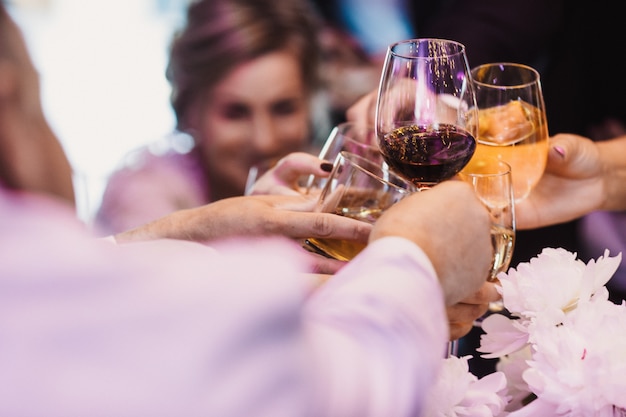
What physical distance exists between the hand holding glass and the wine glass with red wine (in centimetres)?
4

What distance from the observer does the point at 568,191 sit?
4.63 ft

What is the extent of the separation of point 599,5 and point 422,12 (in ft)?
3.01

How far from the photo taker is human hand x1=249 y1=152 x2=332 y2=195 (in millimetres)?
1181

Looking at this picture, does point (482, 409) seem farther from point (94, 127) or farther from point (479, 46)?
point (94, 127)

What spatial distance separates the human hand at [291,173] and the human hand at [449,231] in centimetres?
48

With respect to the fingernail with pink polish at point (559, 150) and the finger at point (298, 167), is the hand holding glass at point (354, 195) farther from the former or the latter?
the fingernail with pink polish at point (559, 150)

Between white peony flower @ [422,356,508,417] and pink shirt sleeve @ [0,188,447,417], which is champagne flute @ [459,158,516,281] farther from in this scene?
pink shirt sleeve @ [0,188,447,417]

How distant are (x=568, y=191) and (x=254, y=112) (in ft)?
5.29

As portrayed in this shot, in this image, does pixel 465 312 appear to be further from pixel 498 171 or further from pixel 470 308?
pixel 498 171

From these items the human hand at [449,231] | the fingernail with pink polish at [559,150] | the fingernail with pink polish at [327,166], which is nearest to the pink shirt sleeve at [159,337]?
the human hand at [449,231]

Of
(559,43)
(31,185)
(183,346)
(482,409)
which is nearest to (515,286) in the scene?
(482,409)

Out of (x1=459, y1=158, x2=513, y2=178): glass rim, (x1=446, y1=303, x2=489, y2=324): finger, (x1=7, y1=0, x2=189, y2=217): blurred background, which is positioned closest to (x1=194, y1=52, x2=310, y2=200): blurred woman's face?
(x1=7, y1=0, x2=189, y2=217): blurred background

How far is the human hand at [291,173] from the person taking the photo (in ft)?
3.87

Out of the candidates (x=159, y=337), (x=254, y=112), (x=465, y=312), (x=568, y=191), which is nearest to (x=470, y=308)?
(x=465, y=312)
